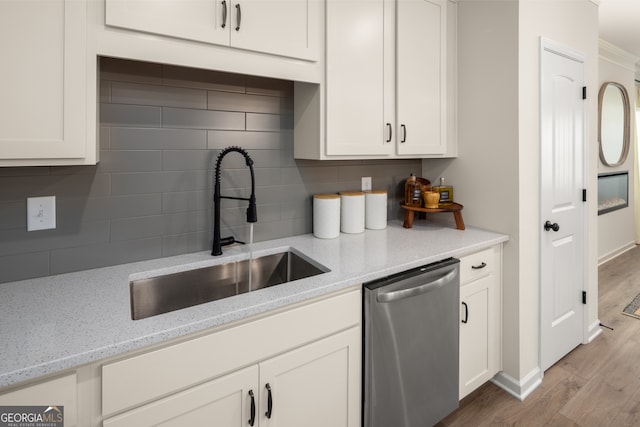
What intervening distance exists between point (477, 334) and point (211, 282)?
142 centimetres

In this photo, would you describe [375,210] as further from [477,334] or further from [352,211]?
[477,334]

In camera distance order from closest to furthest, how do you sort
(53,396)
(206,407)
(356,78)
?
(53,396), (206,407), (356,78)

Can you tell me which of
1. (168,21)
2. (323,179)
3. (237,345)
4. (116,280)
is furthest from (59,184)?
(323,179)

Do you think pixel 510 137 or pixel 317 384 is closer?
pixel 317 384

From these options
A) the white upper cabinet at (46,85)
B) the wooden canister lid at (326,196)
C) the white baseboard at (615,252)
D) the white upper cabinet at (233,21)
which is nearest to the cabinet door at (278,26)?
the white upper cabinet at (233,21)

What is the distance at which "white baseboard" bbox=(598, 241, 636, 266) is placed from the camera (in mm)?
4355

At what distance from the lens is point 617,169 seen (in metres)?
4.62

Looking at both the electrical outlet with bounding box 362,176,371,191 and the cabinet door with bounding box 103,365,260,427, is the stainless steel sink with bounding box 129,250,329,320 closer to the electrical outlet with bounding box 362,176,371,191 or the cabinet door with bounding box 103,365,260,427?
the cabinet door with bounding box 103,365,260,427

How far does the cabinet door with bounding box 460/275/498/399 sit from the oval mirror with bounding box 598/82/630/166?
11.3 ft

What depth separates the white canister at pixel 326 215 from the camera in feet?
6.38

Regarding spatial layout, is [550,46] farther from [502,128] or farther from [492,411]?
[492,411]

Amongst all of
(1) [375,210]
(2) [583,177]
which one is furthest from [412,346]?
(2) [583,177]

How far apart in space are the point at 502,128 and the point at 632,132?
429 centimetres

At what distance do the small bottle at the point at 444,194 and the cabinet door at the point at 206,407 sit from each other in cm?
153
